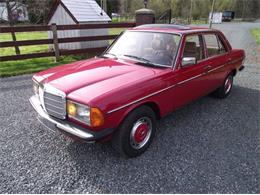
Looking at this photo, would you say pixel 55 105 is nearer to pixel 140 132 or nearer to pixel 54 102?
pixel 54 102

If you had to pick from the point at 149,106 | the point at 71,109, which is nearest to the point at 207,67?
the point at 149,106

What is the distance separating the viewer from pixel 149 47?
12.0ft

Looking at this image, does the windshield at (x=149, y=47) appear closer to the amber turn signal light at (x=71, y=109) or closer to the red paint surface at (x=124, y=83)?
the red paint surface at (x=124, y=83)

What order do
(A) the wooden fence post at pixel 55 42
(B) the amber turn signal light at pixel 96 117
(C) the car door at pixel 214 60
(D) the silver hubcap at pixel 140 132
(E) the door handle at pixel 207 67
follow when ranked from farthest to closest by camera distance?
(A) the wooden fence post at pixel 55 42 < (C) the car door at pixel 214 60 < (E) the door handle at pixel 207 67 < (D) the silver hubcap at pixel 140 132 < (B) the amber turn signal light at pixel 96 117

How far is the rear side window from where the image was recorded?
4.31 metres

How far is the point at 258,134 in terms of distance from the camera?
3.73m

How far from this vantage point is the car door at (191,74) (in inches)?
137

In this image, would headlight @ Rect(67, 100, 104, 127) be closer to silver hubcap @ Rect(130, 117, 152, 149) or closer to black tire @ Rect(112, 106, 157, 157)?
black tire @ Rect(112, 106, 157, 157)

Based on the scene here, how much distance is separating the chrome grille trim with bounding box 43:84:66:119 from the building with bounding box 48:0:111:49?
24.0 ft

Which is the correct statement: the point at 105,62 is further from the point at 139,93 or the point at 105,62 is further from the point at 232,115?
the point at 232,115

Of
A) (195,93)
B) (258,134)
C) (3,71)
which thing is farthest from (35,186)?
(3,71)

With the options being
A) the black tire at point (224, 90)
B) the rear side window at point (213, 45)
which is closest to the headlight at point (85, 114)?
the rear side window at point (213, 45)

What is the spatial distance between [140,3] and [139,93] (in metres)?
35.7

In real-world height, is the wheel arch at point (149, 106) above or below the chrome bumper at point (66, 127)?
above
